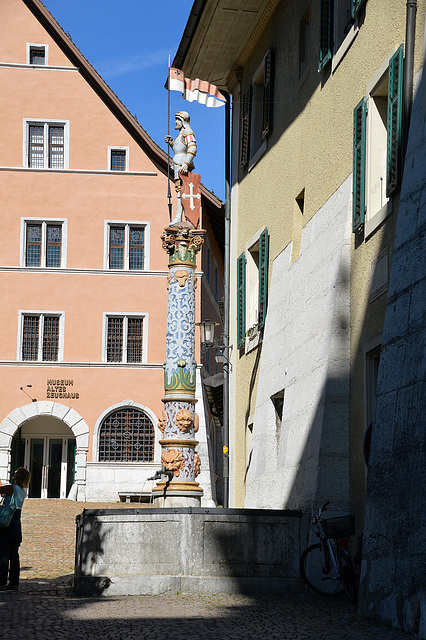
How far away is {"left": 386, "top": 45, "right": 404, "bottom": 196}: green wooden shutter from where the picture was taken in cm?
1063

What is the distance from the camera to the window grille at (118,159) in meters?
35.2

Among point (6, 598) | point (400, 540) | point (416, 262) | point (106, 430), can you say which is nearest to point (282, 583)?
point (6, 598)

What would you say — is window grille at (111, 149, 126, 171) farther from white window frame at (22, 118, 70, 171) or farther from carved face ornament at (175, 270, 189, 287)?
carved face ornament at (175, 270, 189, 287)

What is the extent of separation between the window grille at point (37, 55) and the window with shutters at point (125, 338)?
8904mm

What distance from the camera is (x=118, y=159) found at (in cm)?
3531

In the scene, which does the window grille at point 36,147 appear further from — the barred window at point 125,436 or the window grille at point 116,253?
the barred window at point 125,436

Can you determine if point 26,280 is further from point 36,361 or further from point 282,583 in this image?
point 282,583

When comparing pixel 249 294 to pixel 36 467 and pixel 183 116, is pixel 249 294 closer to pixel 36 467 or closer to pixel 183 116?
pixel 183 116

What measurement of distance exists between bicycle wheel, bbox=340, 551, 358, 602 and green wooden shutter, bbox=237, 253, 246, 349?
7.93m

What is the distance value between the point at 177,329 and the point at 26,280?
2114 centimetres

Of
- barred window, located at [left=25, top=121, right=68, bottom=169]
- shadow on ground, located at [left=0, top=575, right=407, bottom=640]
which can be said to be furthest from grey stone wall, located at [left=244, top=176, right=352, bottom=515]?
barred window, located at [left=25, top=121, right=68, bottom=169]

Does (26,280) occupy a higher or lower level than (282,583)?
higher

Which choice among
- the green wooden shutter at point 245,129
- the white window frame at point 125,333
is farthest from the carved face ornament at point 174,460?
the white window frame at point 125,333

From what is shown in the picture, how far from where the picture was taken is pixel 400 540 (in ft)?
A: 24.9
